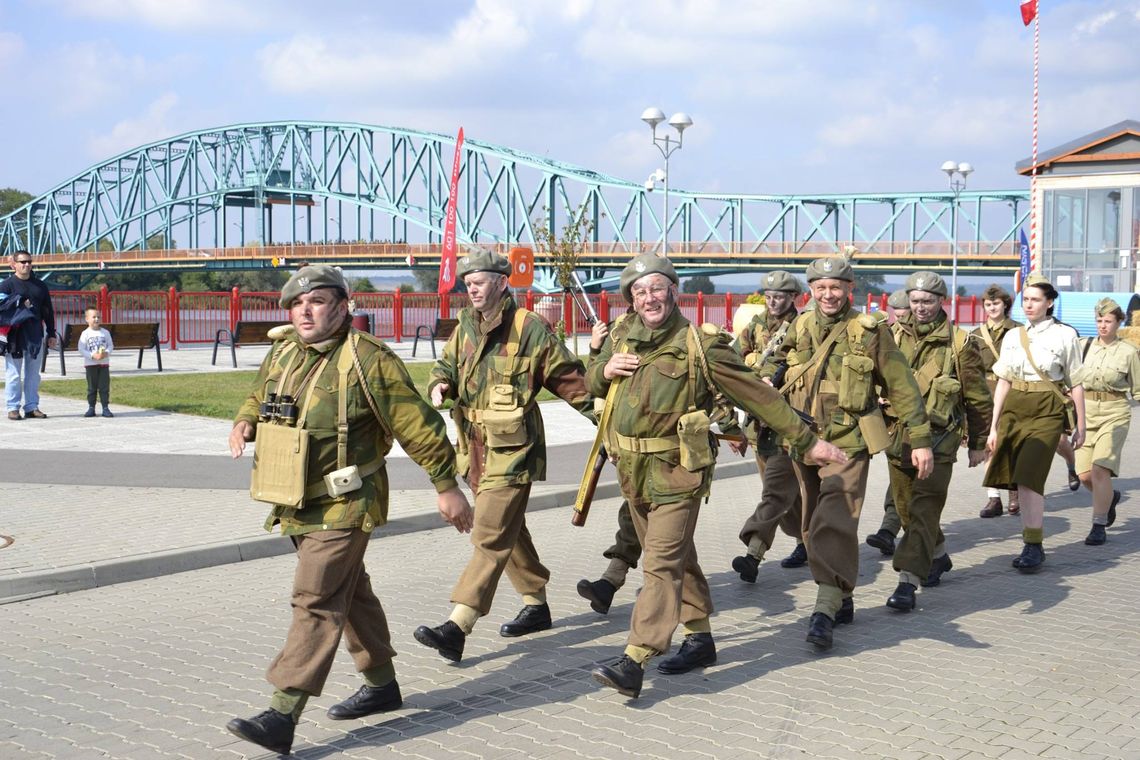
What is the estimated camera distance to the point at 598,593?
21.3 feet

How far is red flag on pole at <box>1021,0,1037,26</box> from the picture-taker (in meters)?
31.6

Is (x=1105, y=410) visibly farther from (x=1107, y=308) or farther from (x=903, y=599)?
(x=903, y=599)

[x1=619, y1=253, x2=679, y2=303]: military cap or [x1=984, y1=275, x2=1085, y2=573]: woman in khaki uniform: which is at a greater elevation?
[x1=619, y1=253, x2=679, y2=303]: military cap

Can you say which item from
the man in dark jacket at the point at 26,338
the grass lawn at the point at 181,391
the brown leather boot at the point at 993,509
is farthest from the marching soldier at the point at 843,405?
the man in dark jacket at the point at 26,338

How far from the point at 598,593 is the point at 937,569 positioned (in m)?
2.25

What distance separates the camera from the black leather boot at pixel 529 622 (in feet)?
20.0

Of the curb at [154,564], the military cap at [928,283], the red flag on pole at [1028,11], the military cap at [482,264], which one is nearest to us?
the military cap at [482,264]

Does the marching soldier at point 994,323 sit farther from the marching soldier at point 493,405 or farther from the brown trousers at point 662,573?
the brown trousers at point 662,573

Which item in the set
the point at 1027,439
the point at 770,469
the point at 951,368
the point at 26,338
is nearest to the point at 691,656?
the point at 770,469

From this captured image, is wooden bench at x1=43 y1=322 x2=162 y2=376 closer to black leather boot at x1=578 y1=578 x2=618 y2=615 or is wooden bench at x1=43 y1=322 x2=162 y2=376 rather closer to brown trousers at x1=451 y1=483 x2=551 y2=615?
black leather boot at x1=578 y1=578 x2=618 y2=615

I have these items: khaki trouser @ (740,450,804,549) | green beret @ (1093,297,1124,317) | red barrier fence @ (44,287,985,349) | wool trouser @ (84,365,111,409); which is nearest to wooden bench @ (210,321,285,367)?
red barrier fence @ (44,287,985,349)

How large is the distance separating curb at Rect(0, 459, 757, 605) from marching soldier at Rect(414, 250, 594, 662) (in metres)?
1.96

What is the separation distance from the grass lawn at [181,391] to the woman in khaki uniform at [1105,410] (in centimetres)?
750

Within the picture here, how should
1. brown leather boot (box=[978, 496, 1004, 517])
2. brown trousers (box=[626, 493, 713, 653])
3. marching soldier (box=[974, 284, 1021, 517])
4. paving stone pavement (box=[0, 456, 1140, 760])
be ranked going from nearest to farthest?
paving stone pavement (box=[0, 456, 1140, 760]) < brown trousers (box=[626, 493, 713, 653]) < marching soldier (box=[974, 284, 1021, 517]) < brown leather boot (box=[978, 496, 1004, 517])
